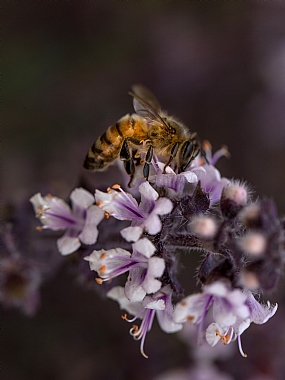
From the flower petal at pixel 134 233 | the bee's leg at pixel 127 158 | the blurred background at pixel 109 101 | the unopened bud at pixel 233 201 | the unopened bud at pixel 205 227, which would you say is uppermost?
the unopened bud at pixel 233 201

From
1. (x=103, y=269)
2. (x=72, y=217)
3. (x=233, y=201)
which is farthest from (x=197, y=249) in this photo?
(x=72, y=217)

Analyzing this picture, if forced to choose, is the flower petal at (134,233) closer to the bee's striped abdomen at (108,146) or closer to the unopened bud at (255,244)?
the unopened bud at (255,244)

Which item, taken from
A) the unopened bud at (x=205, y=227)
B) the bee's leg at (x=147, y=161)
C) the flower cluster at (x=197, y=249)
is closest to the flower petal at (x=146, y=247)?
the flower cluster at (x=197, y=249)

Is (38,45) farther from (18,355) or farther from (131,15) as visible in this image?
(18,355)

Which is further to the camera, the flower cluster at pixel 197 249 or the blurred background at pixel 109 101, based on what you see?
the blurred background at pixel 109 101

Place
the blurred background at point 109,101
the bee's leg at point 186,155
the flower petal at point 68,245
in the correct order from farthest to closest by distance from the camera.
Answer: the blurred background at point 109,101
the flower petal at point 68,245
the bee's leg at point 186,155

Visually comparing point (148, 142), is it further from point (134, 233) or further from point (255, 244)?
point (255, 244)

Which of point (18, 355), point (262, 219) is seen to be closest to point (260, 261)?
point (262, 219)

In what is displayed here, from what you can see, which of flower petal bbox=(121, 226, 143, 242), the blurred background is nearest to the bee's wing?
flower petal bbox=(121, 226, 143, 242)

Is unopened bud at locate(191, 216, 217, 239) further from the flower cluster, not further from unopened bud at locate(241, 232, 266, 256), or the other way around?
unopened bud at locate(241, 232, 266, 256)
